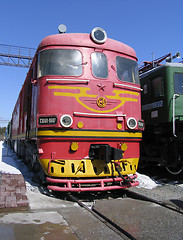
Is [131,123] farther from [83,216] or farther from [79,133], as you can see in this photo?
[83,216]

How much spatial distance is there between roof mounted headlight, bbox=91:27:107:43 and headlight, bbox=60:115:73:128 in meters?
1.82

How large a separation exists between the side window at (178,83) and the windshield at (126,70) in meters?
2.07

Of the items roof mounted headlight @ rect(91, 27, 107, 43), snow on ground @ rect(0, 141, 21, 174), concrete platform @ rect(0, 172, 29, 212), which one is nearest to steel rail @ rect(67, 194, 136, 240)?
concrete platform @ rect(0, 172, 29, 212)

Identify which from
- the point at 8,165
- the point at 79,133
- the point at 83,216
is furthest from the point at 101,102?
the point at 8,165

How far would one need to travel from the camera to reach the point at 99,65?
5.28 m

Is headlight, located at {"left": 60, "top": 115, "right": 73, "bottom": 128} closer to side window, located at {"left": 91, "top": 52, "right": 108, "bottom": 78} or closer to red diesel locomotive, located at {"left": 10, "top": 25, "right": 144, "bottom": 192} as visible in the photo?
red diesel locomotive, located at {"left": 10, "top": 25, "right": 144, "bottom": 192}

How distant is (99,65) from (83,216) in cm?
308

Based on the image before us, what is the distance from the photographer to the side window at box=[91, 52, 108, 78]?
523 centimetres

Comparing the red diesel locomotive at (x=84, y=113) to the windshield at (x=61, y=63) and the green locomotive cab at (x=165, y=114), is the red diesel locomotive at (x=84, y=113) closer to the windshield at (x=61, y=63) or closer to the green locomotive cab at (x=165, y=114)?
the windshield at (x=61, y=63)

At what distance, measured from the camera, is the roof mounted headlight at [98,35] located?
5273 mm

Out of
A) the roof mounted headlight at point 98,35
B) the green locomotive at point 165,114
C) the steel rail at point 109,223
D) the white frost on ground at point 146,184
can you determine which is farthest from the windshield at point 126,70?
the steel rail at point 109,223

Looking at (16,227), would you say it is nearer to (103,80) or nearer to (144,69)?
(103,80)

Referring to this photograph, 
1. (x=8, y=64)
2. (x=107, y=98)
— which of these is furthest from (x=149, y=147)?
(x=8, y=64)

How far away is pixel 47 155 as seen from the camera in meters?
4.82
